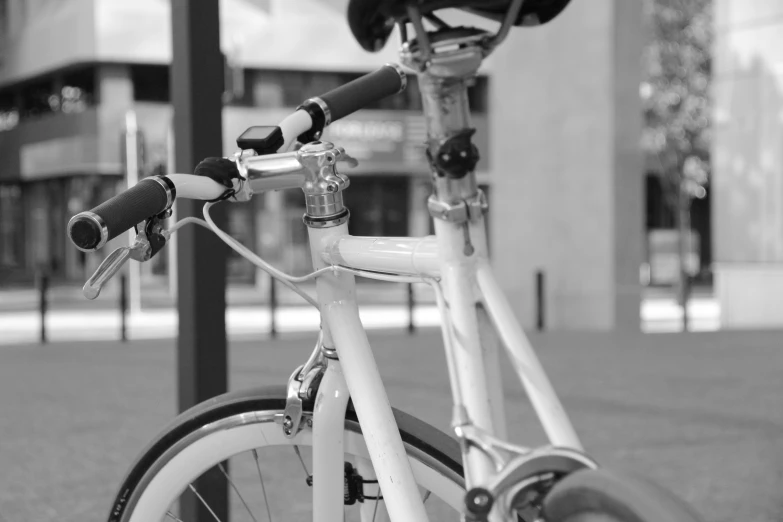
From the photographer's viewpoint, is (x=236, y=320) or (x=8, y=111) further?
(x=8, y=111)

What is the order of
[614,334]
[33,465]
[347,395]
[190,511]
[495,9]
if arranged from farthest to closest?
1. [614,334]
2. [33,465]
3. [190,511]
4. [347,395]
5. [495,9]

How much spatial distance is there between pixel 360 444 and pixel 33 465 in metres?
4.05

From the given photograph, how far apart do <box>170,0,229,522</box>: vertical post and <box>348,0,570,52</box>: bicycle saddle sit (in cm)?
145

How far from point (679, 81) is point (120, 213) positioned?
29671 millimetres

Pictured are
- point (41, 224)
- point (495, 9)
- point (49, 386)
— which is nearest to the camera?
point (495, 9)

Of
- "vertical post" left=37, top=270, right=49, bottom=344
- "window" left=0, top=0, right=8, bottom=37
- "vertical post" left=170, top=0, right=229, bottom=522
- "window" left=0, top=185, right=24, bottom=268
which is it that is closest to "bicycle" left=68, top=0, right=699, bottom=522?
"vertical post" left=170, top=0, right=229, bottom=522

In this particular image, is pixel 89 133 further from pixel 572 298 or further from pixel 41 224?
pixel 572 298

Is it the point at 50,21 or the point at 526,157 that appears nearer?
the point at 526,157

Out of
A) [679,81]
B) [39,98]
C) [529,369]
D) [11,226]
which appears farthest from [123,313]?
[11,226]

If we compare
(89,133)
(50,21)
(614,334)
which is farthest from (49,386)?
(50,21)

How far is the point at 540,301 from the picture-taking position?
13898 millimetres

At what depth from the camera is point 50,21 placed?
33.7 m

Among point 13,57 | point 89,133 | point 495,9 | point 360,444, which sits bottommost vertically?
point 360,444

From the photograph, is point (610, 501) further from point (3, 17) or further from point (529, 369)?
point (3, 17)
